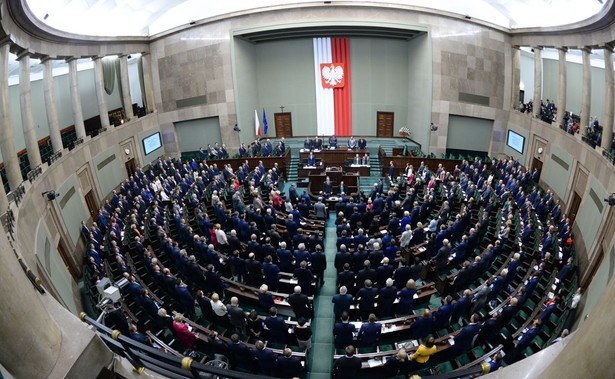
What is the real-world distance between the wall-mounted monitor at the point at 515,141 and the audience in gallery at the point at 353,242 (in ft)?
9.76

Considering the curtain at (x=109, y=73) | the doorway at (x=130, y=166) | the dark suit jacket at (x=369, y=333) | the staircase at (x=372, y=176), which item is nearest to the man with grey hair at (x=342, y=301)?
the dark suit jacket at (x=369, y=333)

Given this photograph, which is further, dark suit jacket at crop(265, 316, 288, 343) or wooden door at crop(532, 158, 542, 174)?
wooden door at crop(532, 158, 542, 174)

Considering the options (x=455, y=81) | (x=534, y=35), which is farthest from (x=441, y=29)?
(x=534, y=35)

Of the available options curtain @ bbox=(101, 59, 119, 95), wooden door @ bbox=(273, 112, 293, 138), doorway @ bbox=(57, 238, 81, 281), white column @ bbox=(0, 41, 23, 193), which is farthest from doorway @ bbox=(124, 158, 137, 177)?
wooden door @ bbox=(273, 112, 293, 138)

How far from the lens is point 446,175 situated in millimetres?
17094

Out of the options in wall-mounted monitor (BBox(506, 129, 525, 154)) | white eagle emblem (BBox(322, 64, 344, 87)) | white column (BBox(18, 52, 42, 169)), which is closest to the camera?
white column (BBox(18, 52, 42, 169))

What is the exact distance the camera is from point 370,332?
7.52m

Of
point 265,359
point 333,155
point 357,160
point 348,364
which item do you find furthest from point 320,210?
point 348,364

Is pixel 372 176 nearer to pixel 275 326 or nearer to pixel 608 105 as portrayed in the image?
pixel 608 105

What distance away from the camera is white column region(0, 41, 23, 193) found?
37.8 ft

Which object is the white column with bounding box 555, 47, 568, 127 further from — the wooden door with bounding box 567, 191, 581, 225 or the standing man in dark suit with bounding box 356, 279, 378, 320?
the standing man in dark suit with bounding box 356, 279, 378, 320

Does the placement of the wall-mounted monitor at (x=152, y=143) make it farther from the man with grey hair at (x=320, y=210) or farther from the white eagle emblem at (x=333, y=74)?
the man with grey hair at (x=320, y=210)

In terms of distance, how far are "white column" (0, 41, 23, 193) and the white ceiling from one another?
197cm

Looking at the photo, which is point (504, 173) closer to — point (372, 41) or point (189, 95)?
point (372, 41)
